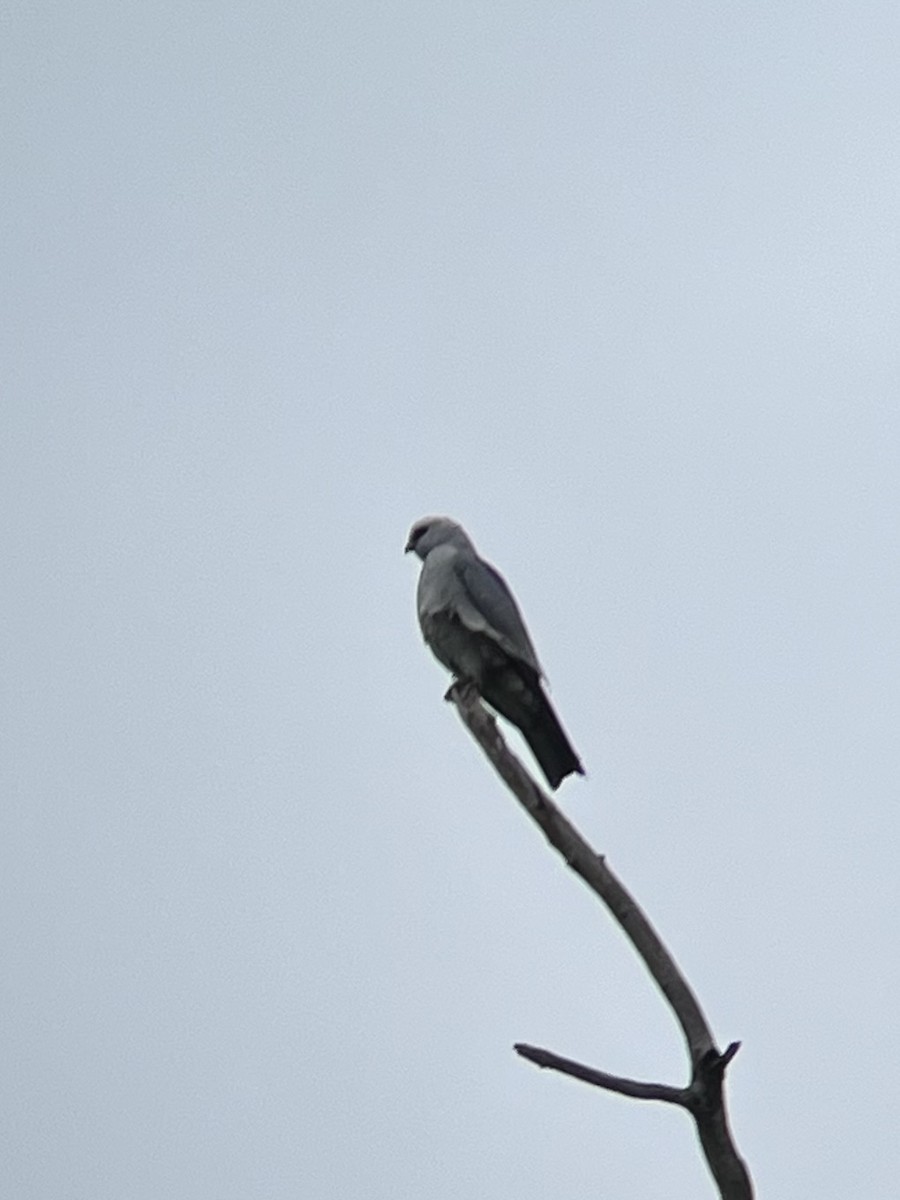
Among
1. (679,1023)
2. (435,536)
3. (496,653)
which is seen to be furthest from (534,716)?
(679,1023)

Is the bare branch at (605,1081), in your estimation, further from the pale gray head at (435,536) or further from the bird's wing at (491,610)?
the pale gray head at (435,536)

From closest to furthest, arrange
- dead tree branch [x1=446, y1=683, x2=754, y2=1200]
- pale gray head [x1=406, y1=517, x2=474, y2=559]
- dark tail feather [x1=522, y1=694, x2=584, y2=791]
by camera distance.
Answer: dead tree branch [x1=446, y1=683, x2=754, y2=1200] → dark tail feather [x1=522, y1=694, x2=584, y2=791] → pale gray head [x1=406, y1=517, x2=474, y2=559]

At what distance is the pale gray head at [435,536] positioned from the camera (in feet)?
32.7

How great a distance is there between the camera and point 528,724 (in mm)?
8969

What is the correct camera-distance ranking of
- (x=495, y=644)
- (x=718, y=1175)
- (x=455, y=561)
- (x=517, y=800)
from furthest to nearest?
(x=455, y=561) → (x=495, y=644) → (x=517, y=800) → (x=718, y=1175)

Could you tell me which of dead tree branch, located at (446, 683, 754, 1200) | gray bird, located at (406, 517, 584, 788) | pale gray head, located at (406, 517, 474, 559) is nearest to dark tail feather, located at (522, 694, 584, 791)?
gray bird, located at (406, 517, 584, 788)

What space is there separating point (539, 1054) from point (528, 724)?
3.30m

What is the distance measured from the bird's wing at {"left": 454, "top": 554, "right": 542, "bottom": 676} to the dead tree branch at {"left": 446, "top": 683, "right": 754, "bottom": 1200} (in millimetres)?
2454

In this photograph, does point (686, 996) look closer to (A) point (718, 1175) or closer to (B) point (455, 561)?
(A) point (718, 1175)

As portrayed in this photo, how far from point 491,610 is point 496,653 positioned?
271mm

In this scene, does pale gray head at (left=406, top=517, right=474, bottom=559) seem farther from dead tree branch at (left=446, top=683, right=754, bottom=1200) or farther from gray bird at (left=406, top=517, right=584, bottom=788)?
dead tree branch at (left=446, top=683, right=754, bottom=1200)

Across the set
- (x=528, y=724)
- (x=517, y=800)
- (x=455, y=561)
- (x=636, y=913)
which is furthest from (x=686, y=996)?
(x=455, y=561)

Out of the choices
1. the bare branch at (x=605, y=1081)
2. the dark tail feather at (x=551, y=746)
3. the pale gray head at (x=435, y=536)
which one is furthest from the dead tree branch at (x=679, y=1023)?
the pale gray head at (x=435, y=536)

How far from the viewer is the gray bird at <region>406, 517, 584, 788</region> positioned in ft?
29.2
